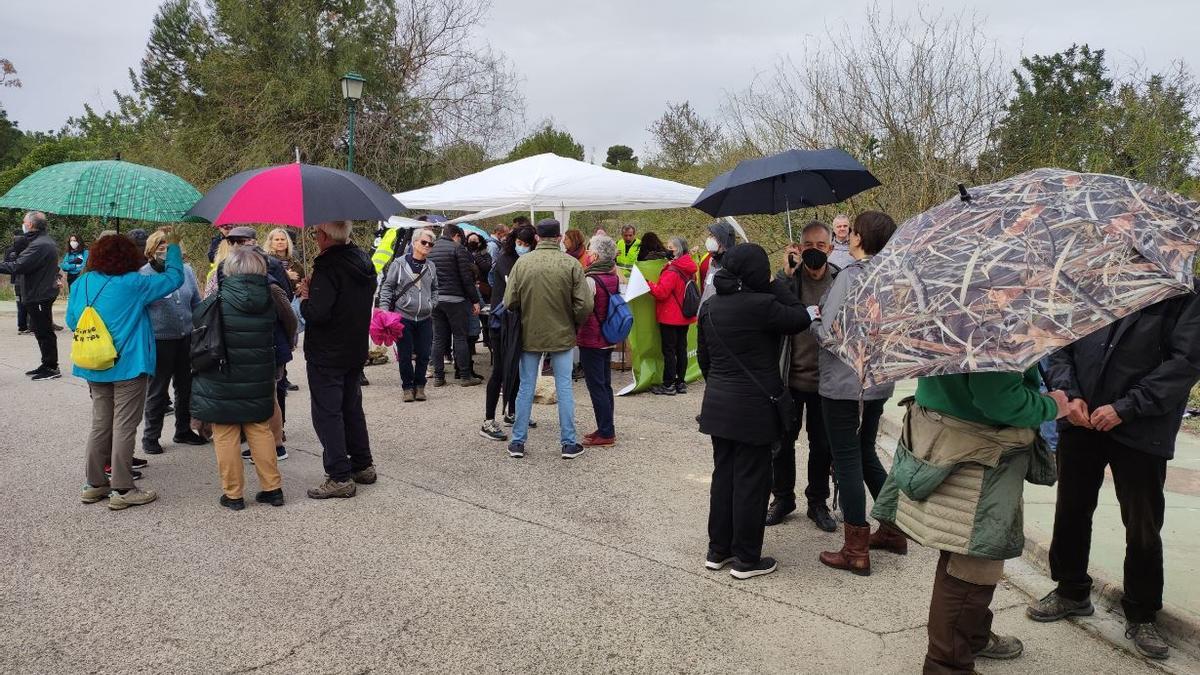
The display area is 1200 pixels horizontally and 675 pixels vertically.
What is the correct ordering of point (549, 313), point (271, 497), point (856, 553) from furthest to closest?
point (549, 313)
point (271, 497)
point (856, 553)

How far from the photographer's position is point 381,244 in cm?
1177

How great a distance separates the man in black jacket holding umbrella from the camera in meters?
3.47

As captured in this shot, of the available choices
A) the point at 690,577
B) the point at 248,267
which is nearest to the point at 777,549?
the point at 690,577

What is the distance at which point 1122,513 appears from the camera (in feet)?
12.3

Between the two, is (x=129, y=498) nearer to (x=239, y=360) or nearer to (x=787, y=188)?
(x=239, y=360)

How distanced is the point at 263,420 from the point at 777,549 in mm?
3315

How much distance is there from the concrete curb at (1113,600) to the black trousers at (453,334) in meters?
6.36

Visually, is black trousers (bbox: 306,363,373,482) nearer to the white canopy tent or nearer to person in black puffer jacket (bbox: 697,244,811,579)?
person in black puffer jacket (bbox: 697,244,811,579)

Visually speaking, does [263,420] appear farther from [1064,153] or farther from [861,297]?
[1064,153]


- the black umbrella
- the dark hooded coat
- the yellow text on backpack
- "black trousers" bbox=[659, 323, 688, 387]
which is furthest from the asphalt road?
"black trousers" bbox=[659, 323, 688, 387]

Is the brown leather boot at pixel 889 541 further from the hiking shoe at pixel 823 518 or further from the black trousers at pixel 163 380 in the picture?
the black trousers at pixel 163 380

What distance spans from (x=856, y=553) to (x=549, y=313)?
309 cm

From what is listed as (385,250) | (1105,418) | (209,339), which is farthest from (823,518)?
Result: (385,250)

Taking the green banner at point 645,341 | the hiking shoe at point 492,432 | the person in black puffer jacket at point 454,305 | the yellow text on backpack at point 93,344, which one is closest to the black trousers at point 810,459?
the hiking shoe at point 492,432
